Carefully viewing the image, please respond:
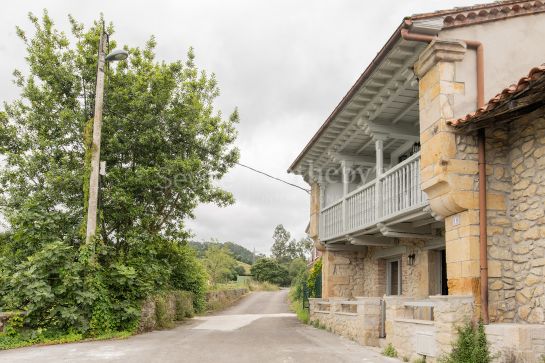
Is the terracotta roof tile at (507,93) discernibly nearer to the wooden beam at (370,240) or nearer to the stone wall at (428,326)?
the stone wall at (428,326)

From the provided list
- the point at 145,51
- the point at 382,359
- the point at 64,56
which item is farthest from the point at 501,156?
the point at 64,56

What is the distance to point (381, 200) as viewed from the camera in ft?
37.5

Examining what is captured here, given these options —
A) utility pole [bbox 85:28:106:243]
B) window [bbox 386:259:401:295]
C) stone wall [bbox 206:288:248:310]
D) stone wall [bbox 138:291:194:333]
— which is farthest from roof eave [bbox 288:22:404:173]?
stone wall [bbox 206:288:248:310]

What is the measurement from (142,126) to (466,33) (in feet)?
31.9

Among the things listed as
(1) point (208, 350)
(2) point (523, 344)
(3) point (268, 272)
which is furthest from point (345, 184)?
(3) point (268, 272)

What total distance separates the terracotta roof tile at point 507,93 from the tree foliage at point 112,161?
8708 mm

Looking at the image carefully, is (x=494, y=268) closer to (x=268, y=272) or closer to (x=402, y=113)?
(x=402, y=113)

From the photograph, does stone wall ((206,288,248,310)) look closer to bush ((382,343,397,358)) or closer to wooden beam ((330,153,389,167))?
wooden beam ((330,153,389,167))

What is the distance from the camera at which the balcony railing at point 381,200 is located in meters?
9.84

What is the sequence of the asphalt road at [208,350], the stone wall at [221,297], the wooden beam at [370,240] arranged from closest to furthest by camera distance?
the asphalt road at [208,350] → the wooden beam at [370,240] → the stone wall at [221,297]

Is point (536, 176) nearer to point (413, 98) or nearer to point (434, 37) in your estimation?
point (434, 37)

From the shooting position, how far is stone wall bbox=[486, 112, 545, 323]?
301 inches

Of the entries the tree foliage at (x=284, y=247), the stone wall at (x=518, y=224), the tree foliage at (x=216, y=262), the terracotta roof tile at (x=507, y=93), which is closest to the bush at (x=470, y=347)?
the stone wall at (x=518, y=224)

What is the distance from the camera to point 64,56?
15.9 m
